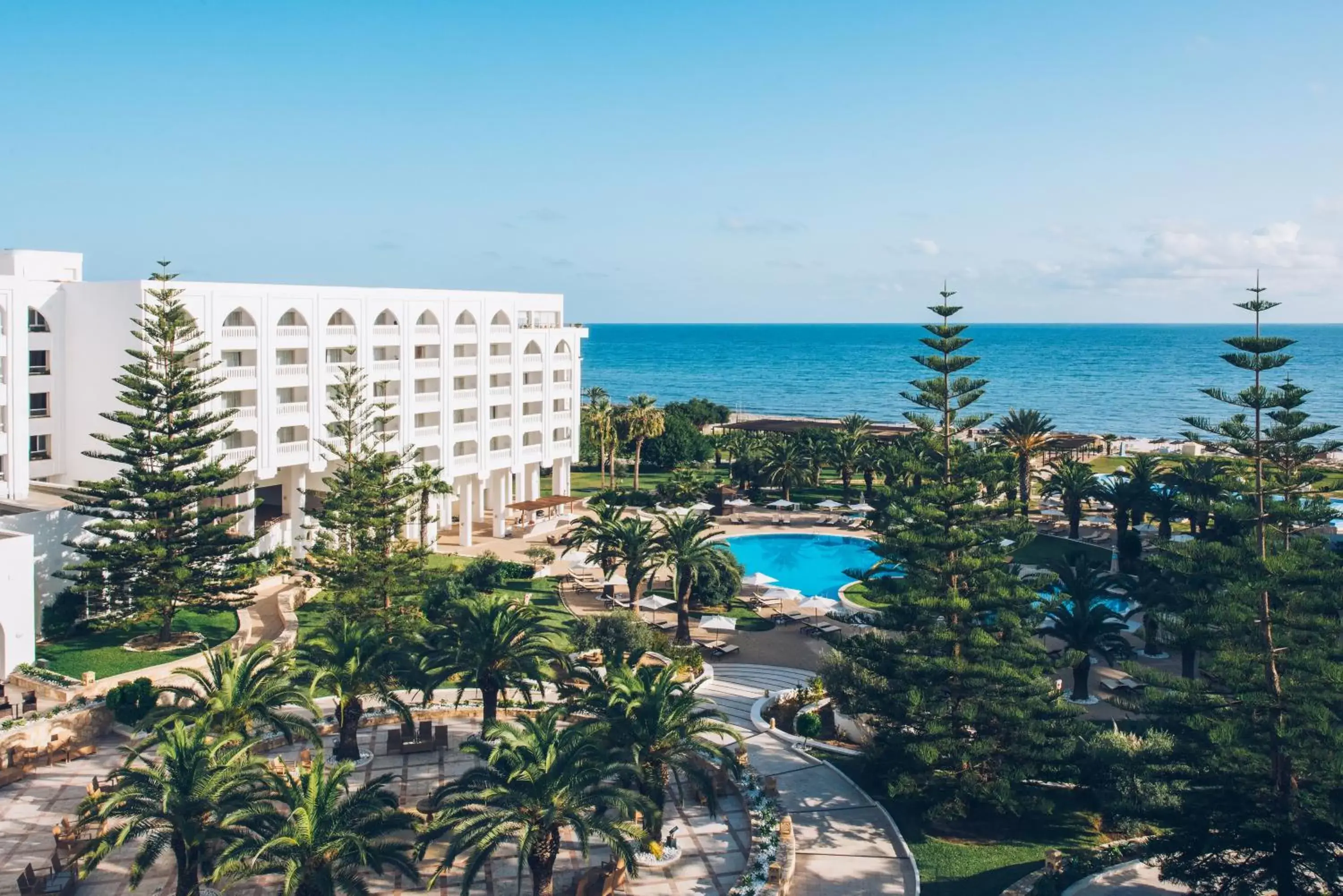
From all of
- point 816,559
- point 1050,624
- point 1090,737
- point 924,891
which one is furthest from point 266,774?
point 816,559

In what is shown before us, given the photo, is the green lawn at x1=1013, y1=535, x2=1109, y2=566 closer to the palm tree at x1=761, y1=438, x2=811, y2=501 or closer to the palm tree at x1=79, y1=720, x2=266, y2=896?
the palm tree at x1=761, y1=438, x2=811, y2=501

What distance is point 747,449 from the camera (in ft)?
183

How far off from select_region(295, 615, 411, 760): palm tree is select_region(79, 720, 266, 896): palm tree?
378 cm

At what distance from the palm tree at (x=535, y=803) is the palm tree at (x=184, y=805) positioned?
2868 millimetres

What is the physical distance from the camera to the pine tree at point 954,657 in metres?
19.8

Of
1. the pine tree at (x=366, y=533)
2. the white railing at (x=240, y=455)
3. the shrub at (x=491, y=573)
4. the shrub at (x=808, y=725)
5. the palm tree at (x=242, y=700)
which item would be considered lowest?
the shrub at (x=808, y=725)

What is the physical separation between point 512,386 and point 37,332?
1787 cm

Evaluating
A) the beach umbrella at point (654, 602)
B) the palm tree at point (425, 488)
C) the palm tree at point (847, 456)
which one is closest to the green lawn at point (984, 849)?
the beach umbrella at point (654, 602)

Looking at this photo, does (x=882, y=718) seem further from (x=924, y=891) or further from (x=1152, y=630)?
(x=1152, y=630)

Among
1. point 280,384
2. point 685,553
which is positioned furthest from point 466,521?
point 685,553

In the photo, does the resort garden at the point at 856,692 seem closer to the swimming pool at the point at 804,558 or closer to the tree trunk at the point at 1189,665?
the tree trunk at the point at 1189,665

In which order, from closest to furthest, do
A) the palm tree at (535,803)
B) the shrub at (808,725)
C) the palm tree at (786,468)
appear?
the palm tree at (535,803), the shrub at (808,725), the palm tree at (786,468)

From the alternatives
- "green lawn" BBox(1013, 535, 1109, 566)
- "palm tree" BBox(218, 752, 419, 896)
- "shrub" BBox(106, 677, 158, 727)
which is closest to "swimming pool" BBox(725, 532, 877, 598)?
"green lawn" BBox(1013, 535, 1109, 566)

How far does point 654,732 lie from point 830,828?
3.94 m
